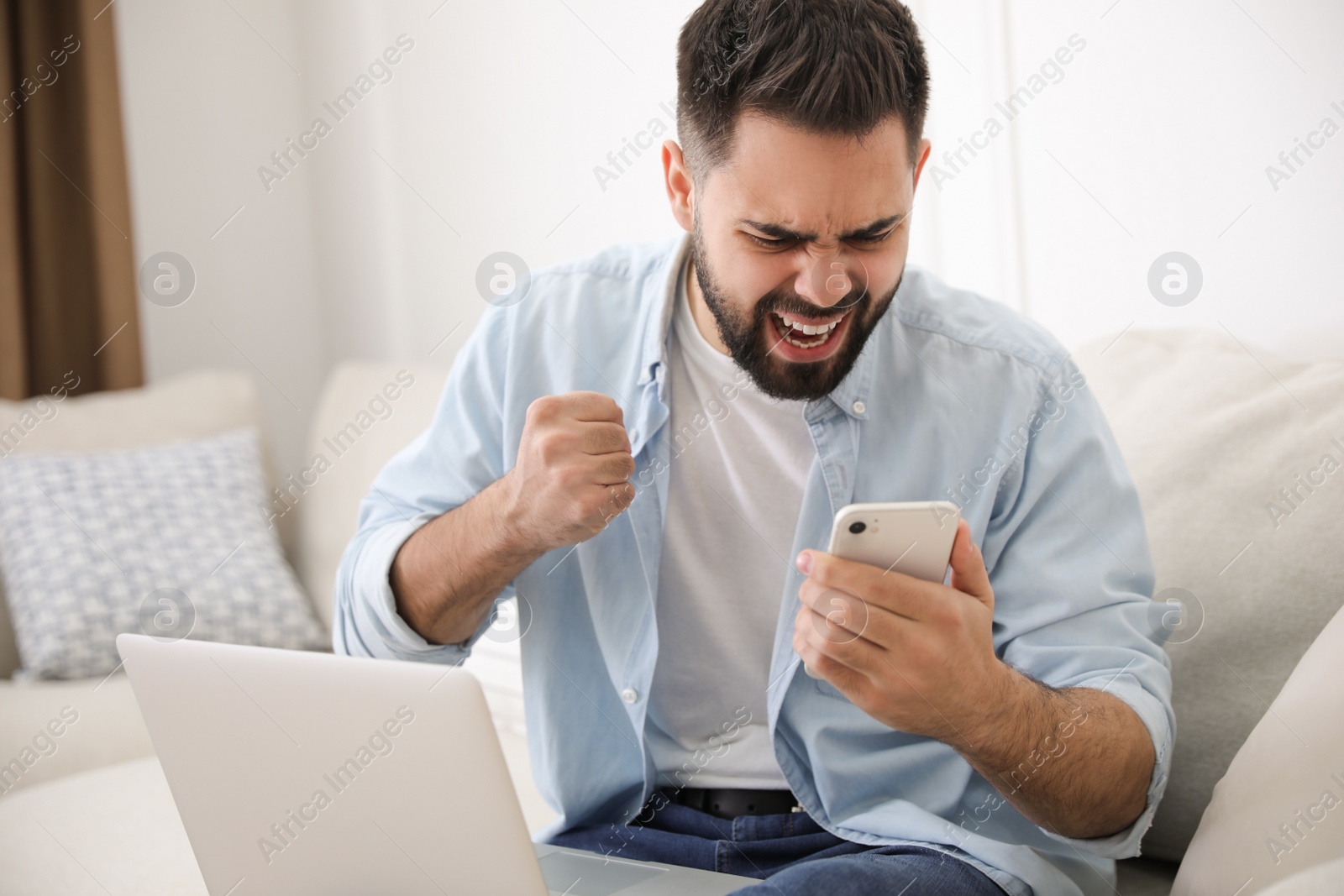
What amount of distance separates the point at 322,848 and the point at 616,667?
1.32ft

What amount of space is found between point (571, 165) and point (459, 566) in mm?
1280

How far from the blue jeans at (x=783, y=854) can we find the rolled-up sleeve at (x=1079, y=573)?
139 millimetres

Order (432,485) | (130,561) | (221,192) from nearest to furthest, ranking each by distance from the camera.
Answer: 1. (432,485)
2. (130,561)
3. (221,192)

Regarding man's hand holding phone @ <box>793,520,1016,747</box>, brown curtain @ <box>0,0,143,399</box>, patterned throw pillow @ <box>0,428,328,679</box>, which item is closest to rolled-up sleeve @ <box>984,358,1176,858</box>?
man's hand holding phone @ <box>793,520,1016,747</box>

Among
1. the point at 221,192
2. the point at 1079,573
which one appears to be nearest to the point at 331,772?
the point at 1079,573

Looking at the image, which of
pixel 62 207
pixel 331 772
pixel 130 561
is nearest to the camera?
pixel 331 772

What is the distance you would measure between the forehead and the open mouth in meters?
0.11

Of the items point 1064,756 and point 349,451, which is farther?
point 349,451

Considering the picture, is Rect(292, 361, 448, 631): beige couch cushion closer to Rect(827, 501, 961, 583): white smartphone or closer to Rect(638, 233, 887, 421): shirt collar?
Rect(638, 233, 887, 421): shirt collar

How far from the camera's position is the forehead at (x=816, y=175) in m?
1.06

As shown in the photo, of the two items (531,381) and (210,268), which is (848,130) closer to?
(531,381)

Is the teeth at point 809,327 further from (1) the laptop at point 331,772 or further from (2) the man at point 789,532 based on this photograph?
(1) the laptop at point 331,772

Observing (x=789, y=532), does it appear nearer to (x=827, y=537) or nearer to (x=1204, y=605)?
(x=827, y=537)

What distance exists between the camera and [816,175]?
106 centimetres
